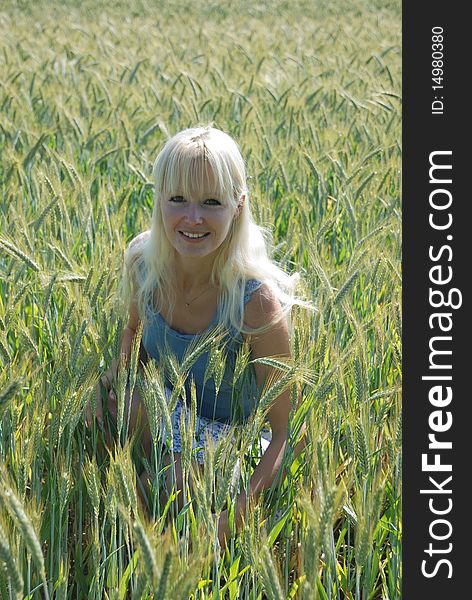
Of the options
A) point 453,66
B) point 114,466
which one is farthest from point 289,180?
point 114,466

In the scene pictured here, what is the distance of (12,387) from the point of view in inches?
50.4

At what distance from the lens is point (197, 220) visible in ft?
6.24

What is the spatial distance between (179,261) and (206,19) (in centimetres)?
1057

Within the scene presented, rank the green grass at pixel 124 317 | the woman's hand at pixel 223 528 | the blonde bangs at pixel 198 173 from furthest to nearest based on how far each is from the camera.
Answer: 1. the blonde bangs at pixel 198 173
2. the woman's hand at pixel 223 528
3. the green grass at pixel 124 317

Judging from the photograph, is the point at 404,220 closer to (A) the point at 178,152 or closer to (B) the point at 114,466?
(A) the point at 178,152

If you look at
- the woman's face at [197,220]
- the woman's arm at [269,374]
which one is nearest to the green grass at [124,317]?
the woman's arm at [269,374]

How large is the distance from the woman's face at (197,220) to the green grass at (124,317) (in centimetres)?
17

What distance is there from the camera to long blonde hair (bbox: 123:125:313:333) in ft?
6.24

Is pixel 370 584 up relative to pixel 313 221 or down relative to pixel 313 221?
down

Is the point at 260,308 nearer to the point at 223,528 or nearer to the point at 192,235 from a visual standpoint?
the point at 192,235

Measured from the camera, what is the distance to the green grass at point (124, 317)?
4.18 ft

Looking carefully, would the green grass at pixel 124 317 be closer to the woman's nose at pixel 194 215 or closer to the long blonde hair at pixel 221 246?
the long blonde hair at pixel 221 246

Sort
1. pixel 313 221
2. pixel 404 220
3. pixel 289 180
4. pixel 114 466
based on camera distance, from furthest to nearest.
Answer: pixel 289 180 < pixel 313 221 < pixel 404 220 < pixel 114 466

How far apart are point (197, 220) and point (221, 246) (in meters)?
0.15
